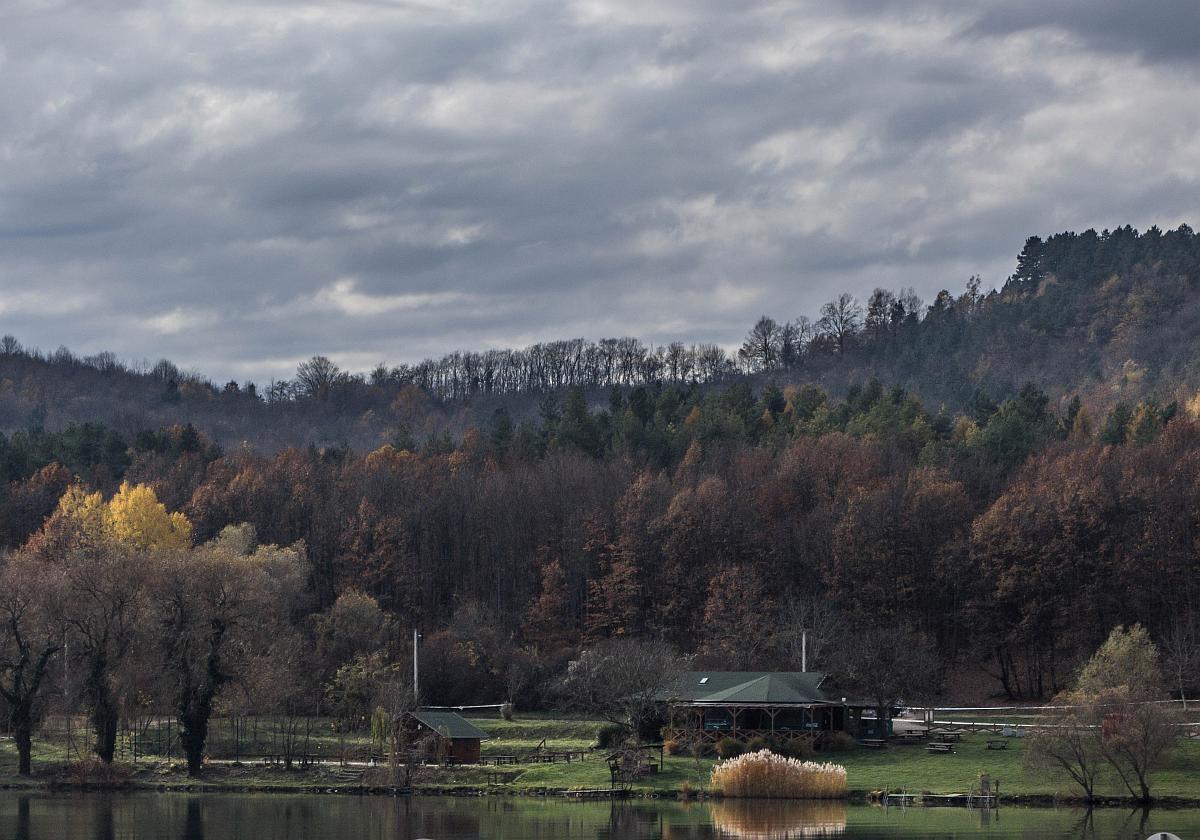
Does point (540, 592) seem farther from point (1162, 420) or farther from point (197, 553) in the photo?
point (1162, 420)

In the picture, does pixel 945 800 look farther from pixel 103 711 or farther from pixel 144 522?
pixel 144 522

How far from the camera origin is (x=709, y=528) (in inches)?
3947

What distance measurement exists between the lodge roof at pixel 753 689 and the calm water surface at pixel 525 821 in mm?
11026

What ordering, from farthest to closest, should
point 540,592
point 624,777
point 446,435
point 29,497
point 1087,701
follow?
point 446,435 → point 29,497 → point 540,592 → point 624,777 → point 1087,701

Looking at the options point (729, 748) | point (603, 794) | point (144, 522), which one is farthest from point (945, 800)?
point (144, 522)

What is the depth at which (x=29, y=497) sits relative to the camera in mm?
124688

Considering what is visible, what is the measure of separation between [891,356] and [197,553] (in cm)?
13198

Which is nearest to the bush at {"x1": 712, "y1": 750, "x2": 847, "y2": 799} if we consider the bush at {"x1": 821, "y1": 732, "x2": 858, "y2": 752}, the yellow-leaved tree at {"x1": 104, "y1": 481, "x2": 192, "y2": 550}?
the bush at {"x1": 821, "y1": 732, "x2": 858, "y2": 752}

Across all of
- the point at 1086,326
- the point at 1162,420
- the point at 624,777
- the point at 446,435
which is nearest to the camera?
the point at 624,777

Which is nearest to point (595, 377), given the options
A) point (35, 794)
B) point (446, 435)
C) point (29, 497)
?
point (446, 435)

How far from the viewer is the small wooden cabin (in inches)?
2694

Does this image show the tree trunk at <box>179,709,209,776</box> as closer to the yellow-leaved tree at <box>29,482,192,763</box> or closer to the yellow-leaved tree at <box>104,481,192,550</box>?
the yellow-leaved tree at <box>29,482,192,763</box>

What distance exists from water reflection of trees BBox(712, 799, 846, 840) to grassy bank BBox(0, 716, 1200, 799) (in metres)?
3.82

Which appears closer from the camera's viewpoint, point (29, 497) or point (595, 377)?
point (29, 497)
